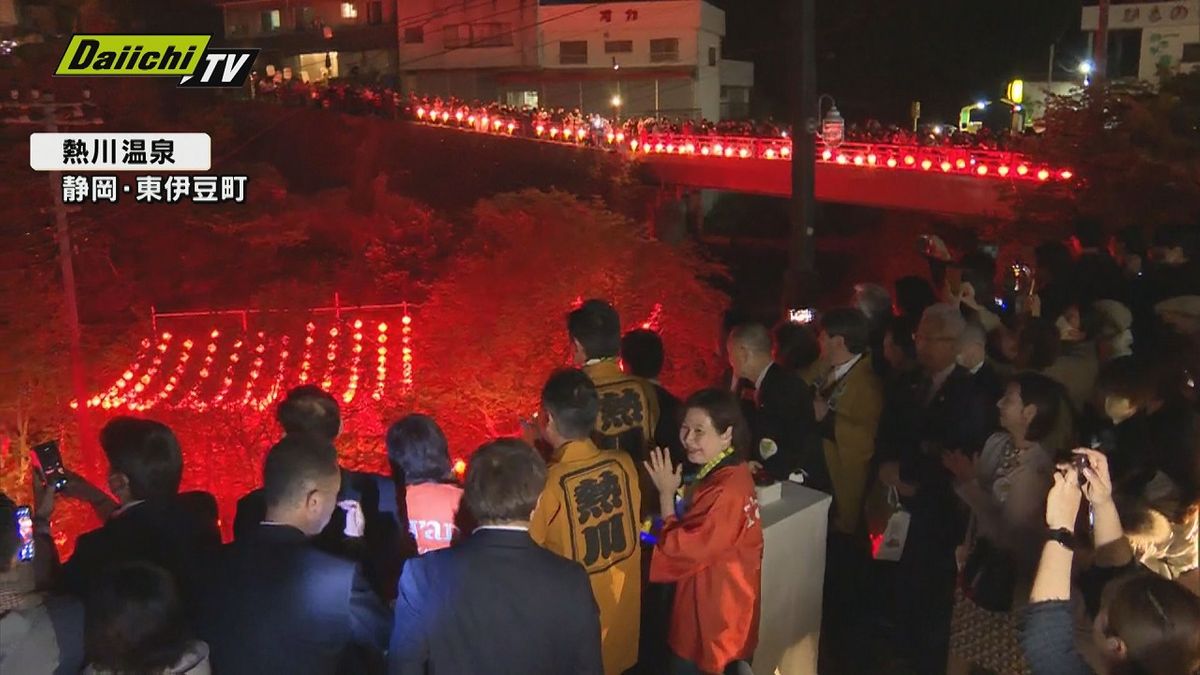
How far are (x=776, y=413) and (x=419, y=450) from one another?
1.52 metres

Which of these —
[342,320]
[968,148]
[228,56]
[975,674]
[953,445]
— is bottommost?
[342,320]

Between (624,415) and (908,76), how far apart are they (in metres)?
35.3

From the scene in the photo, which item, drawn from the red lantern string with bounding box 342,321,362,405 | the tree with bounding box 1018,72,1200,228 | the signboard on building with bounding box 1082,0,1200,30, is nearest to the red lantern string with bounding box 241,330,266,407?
the red lantern string with bounding box 342,321,362,405

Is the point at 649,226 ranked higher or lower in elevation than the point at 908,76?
lower

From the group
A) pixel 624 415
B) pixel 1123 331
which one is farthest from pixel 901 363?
pixel 624 415

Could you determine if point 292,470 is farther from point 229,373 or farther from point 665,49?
point 665,49

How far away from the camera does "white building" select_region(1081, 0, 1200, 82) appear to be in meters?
25.7

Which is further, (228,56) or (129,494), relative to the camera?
(228,56)

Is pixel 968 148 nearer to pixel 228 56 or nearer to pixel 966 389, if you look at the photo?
pixel 228 56

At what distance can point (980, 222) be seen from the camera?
17.1 metres

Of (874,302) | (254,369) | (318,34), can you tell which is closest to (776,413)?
(874,302)

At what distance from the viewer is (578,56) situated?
34.2 meters

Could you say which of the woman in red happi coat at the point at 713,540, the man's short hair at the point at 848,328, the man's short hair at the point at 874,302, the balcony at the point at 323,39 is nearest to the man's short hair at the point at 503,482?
the woman in red happi coat at the point at 713,540

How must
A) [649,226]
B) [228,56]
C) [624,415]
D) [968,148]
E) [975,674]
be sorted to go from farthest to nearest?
[649,226] < [968,148] < [228,56] < [624,415] < [975,674]
